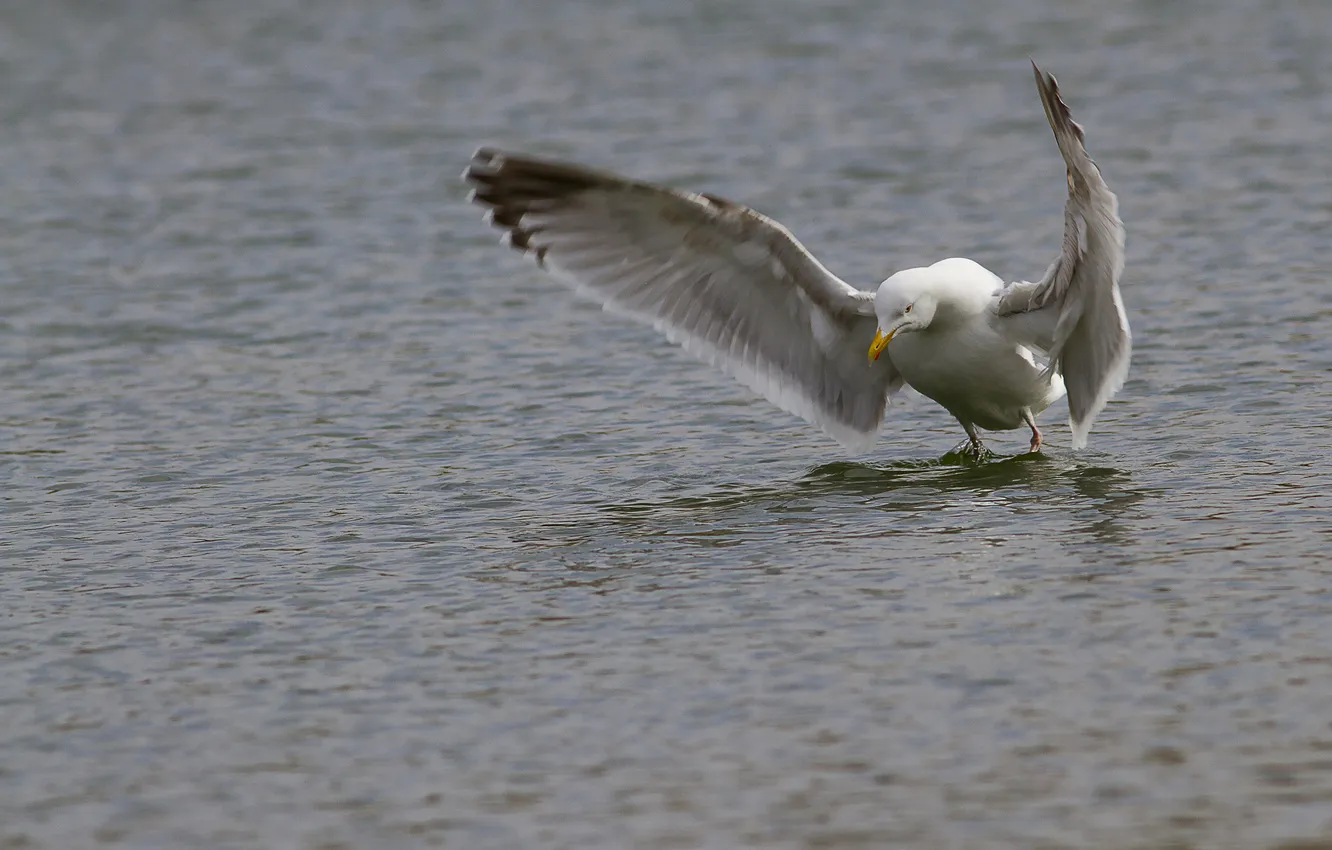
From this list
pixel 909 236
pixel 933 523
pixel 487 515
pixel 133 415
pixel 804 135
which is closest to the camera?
pixel 933 523

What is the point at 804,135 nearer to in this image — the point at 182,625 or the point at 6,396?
the point at 6,396

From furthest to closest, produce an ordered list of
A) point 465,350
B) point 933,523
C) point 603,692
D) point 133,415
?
point 465,350
point 133,415
point 933,523
point 603,692

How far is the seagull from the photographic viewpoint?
27.7 ft

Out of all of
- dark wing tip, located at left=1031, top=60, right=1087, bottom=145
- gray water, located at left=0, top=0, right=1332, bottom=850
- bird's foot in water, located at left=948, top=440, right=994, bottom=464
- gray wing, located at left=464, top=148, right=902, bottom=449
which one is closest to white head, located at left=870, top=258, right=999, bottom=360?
gray wing, located at left=464, top=148, right=902, bottom=449

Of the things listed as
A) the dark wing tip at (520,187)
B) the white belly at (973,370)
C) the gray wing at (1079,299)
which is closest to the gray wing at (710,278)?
the dark wing tip at (520,187)

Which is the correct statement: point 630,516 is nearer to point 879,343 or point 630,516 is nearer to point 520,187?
point 879,343

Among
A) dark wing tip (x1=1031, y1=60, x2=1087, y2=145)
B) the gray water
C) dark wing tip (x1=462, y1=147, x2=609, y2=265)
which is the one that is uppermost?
dark wing tip (x1=1031, y1=60, x2=1087, y2=145)

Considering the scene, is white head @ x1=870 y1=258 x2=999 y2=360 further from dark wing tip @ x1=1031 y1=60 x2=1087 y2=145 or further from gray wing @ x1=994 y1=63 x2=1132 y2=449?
dark wing tip @ x1=1031 y1=60 x2=1087 y2=145

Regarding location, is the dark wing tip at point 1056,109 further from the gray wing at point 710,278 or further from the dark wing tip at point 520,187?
the dark wing tip at point 520,187

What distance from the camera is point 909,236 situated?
13.7 m

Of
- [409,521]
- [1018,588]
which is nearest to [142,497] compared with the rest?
[409,521]

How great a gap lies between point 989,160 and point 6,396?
7915 mm

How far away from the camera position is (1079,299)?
26.5ft

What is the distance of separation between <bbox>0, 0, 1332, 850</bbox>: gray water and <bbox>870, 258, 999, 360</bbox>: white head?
0.72 metres
